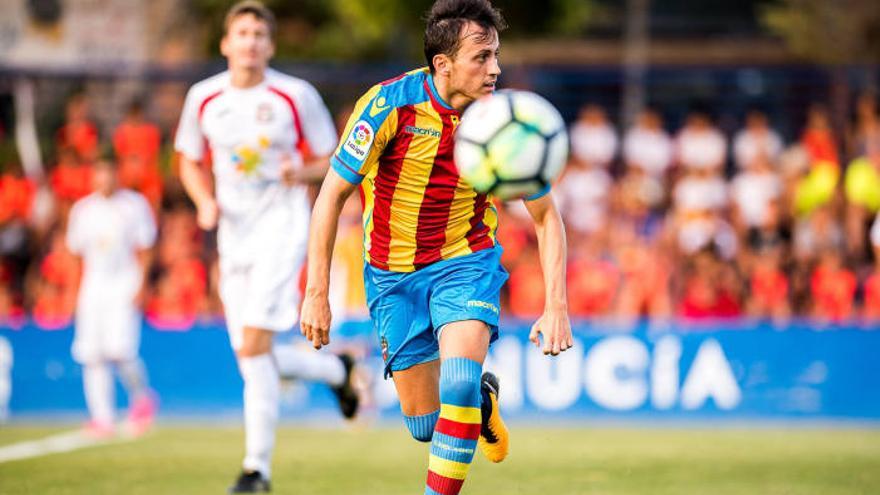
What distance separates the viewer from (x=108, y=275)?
14578mm

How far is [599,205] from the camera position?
17453 millimetres

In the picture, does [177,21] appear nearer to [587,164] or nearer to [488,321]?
[587,164]

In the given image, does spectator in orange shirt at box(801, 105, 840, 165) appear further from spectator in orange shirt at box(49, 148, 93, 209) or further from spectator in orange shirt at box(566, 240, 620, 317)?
spectator in orange shirt at box(49, 148, 93, 209)

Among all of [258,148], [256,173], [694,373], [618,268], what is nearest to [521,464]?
[256,173]

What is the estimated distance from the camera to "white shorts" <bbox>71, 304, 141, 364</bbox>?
46.8ft

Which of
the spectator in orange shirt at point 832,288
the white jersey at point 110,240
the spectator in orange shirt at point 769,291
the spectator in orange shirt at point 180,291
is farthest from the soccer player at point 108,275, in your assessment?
the spectator in orange shirt at point 832,288

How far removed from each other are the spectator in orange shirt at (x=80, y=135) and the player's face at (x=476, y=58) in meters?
11.7

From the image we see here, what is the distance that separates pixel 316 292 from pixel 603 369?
9.29 m

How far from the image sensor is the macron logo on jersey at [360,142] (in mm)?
6496

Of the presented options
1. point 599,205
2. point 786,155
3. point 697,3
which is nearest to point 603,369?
point 599,205

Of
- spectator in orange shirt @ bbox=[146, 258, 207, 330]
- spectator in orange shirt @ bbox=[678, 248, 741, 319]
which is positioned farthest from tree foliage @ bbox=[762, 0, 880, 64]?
spectator in orange shirt @ bbox=[146, 258, 207, 330]

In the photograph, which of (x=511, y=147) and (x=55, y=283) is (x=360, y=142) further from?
(x=55, y=283)

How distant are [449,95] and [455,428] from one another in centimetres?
155

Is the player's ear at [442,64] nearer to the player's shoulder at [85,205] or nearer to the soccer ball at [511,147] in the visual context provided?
the soccer ball at [511,147]
